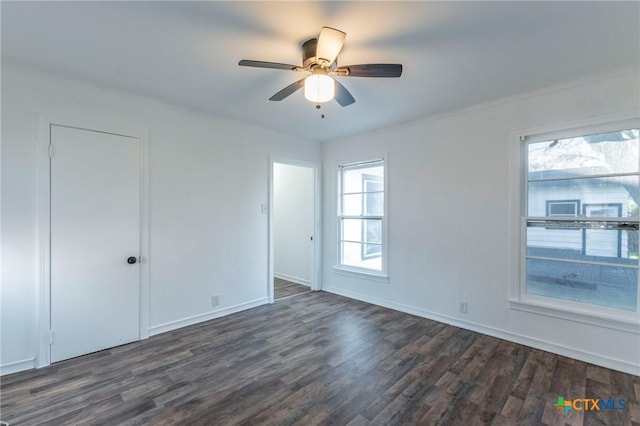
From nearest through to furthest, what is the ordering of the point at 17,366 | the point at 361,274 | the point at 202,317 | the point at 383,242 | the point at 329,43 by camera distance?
1. the point at 329,43
2. the point at 17,366
3. the point at 202,317
4. the point at 383,242
5. the point at 361,274

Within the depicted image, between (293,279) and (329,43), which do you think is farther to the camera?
(293,279)

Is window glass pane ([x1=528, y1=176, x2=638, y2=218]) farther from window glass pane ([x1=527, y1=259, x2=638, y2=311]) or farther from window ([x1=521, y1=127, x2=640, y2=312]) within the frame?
window glass pane ([x1=527, y1=259, x2=638, y2=311])

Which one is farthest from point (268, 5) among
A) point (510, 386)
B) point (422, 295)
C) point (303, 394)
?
point (422, 295)

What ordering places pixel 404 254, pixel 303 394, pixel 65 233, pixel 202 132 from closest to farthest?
pixel 303 394 → pixel 65 233 → pixel 202 132 → pixel 404 254

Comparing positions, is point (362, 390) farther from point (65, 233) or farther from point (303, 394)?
point (65, 233)


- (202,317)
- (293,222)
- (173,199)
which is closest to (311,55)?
(173,199)

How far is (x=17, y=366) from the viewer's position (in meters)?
2.49

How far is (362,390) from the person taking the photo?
2268mm

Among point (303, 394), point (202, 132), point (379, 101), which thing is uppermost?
Answer: point (379, 101)

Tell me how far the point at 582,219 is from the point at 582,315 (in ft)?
2.94

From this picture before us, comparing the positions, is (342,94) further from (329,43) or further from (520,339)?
(520,339)

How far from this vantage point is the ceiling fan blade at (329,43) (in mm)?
1684

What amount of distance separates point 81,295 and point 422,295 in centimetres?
381

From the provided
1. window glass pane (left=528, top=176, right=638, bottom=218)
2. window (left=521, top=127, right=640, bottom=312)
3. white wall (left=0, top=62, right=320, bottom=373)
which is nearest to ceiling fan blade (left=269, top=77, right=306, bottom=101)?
white wall (left=0, top=62, right=320, bottom=373)
